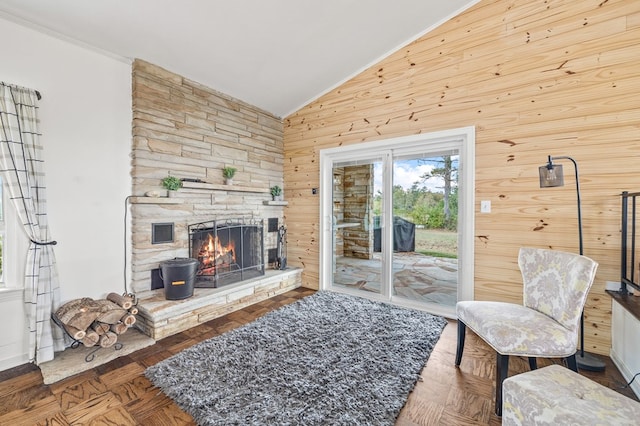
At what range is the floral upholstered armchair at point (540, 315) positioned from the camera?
1638 millimetres

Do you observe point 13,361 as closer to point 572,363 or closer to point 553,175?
point 572,363

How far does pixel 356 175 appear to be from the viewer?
3.88m

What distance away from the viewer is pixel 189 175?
3270 millimetres

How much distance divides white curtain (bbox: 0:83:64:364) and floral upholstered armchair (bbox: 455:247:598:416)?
3181mm

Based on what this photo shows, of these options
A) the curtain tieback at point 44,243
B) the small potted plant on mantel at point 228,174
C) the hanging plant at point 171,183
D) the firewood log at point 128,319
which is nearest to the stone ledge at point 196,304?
the firewood log at point 128,319

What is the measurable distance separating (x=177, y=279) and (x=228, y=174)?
1399mm

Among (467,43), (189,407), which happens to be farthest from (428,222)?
(189,407)

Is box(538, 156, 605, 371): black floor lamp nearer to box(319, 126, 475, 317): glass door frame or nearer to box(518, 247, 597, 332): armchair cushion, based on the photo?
box(518, 247, 597, 332): armchair cushion

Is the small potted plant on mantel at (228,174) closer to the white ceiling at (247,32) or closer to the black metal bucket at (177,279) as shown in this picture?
the white ceiling at (247,32)

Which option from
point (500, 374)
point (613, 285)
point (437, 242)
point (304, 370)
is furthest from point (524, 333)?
point (437, 242)

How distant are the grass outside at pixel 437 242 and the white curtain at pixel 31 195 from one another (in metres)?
3.53

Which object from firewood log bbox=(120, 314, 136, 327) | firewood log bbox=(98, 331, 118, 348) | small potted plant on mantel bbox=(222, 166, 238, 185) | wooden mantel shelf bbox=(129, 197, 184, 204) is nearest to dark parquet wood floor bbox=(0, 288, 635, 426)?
firewood log bbox=(98, 331, 118, 348)

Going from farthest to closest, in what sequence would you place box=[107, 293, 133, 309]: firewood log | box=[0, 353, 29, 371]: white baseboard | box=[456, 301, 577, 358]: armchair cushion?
box=[107, 293, 133, 309]: firewood log
box=[0, 353, 29, 371]: white baseboard
box=[456, 301, 577, 358]: armchair cushion

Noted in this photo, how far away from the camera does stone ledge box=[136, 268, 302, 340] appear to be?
262 cm
